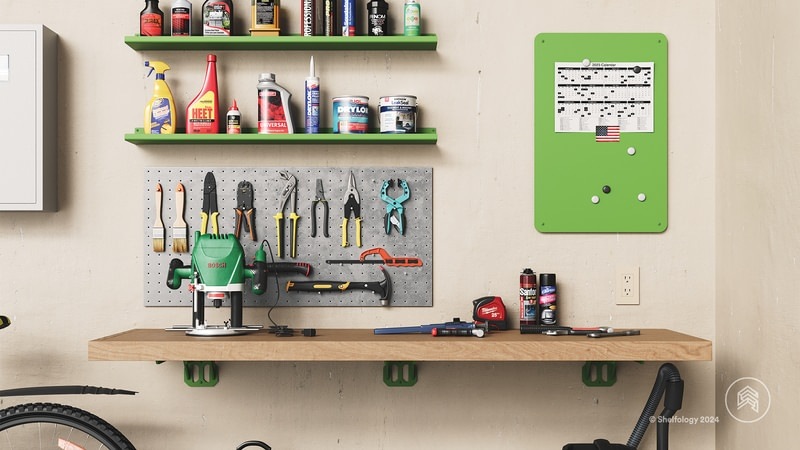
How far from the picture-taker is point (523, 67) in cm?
233

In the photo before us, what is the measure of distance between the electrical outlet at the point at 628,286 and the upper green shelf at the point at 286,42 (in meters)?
0.94

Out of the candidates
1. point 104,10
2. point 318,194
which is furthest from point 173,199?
point 104,10

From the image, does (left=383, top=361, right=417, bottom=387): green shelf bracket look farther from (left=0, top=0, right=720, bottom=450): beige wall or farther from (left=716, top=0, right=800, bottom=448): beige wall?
(left=716, top=0, right=800, bottom=448): beige wall

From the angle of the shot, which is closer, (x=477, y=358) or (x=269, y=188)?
(x=477, y=358)

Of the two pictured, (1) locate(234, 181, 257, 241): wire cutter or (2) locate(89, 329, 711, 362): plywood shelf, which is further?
(1) locate(234, 181, 257, 241): wire cutter

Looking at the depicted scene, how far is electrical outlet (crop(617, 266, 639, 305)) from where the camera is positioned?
2.31 metres

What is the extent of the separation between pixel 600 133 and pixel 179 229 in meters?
1.38

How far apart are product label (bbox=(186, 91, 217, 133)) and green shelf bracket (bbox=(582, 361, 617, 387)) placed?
4.57 ft

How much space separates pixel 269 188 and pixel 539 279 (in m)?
Result: 0.91

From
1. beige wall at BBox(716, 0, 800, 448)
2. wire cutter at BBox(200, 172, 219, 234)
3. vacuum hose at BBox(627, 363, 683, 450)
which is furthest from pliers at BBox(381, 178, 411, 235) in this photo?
beige wall at BBox(716, 0, 800, 448)

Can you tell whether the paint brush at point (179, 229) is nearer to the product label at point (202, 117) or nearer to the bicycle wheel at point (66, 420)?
the product label at point (202, 117)

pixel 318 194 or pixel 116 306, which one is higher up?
pixel 318 194

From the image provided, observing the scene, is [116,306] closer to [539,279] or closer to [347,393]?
[347,393]

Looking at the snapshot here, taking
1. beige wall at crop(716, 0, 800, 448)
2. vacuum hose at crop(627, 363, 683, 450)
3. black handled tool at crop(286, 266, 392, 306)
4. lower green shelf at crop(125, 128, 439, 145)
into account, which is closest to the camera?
beige wall at crop(716, 0, 800, 448)
